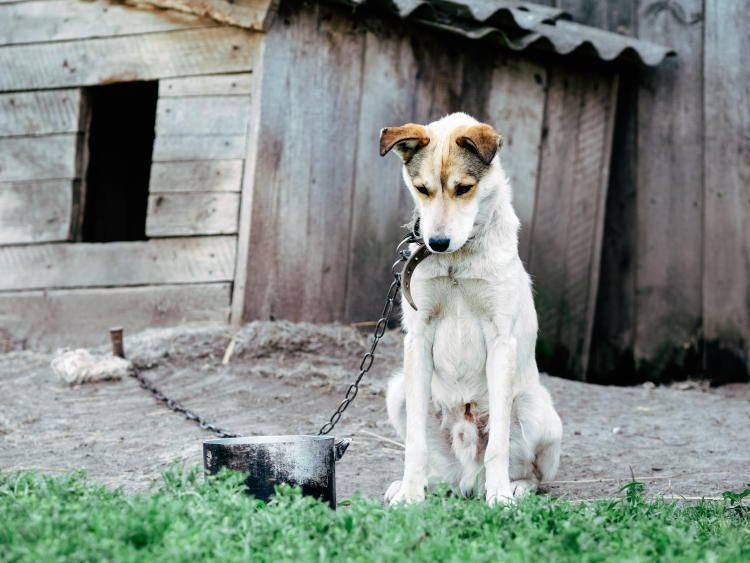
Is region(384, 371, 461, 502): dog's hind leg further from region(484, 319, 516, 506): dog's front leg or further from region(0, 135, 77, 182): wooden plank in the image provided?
region(0, 135, 77, 182): wooden plank

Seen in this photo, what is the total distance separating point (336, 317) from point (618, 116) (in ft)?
9.89

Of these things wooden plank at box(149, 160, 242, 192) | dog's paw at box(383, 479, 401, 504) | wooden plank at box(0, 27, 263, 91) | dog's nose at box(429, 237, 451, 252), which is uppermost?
wooden plank at box(0, 27, 263, 91)

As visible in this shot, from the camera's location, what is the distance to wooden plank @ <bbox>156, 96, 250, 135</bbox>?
20.7 ft

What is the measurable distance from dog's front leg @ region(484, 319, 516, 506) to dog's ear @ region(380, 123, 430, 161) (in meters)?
0.81

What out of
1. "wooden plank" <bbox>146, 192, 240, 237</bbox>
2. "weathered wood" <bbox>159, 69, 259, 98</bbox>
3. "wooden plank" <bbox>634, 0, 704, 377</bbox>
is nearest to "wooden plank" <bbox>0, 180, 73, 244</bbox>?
"wooden plank" <bbox>146, 192, 240, 237</bbox>

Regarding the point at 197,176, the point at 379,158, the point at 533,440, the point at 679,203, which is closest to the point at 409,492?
the point at 533,440

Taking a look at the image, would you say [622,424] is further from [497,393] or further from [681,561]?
[681,561]

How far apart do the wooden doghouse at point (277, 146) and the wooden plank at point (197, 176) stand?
15 mm

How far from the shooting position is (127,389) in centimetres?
567

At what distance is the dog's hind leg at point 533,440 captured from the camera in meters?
3.59

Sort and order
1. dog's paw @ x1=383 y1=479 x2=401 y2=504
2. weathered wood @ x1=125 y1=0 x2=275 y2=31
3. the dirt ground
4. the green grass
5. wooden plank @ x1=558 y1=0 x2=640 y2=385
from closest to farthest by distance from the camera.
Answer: the green grass, dog's paw @ x1=383 y1=479 x2=401 y2=504, the dirt ground, weathered wood @ x1=125 y1=0 x2=275 y2=31, wooden plank @ x1=558 y1=0 x2=640 y2=385

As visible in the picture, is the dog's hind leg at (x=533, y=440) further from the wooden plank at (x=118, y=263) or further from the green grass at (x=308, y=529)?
the wooden plank at (x=118, y=263)

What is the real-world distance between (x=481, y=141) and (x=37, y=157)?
487 centimetres

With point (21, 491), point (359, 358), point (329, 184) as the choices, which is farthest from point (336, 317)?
point (21, 491)
